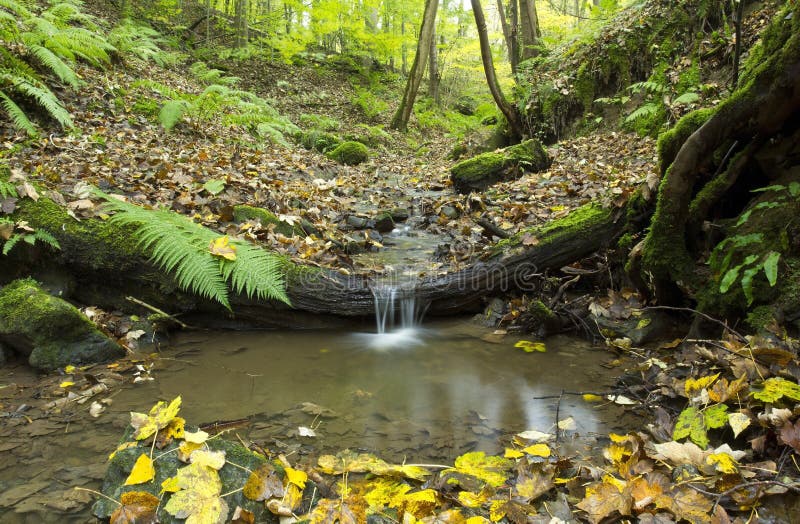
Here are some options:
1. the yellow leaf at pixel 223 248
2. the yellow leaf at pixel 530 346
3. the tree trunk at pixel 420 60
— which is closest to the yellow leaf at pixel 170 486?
the yellow leaf at pixel 223 248

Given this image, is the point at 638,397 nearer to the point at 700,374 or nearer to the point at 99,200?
the point at 700,374

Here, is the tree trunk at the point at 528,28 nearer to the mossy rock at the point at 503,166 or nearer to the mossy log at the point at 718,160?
the mossy rock at the point at 503,166

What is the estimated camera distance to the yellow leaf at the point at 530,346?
3709 millimetres

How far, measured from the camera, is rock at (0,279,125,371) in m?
3.05

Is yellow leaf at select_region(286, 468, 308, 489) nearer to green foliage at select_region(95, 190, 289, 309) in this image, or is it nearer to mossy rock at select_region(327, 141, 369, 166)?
green foliage at select_region(95, 190, 289, 309)

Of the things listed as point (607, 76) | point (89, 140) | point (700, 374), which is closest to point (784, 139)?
point (700, 374)

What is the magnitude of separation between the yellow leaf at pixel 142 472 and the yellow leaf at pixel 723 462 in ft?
7.47

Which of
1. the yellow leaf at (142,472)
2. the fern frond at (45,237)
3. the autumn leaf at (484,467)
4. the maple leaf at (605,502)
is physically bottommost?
the autumn leaf at (484,467)

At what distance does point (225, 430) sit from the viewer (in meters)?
2.40

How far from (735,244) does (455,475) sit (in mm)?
2378

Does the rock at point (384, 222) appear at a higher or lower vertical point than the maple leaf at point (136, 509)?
higher

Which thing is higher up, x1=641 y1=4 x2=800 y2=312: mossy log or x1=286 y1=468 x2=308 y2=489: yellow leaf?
x1=641 y1=4 x2=800 y2=312: mossy log

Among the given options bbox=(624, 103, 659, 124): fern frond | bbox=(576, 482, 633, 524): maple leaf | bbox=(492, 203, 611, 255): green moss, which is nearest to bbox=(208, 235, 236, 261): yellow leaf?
bbox=(492, 203, 611, 255): green moss

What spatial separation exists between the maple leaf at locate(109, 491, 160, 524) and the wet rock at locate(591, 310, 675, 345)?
3.32 meters
